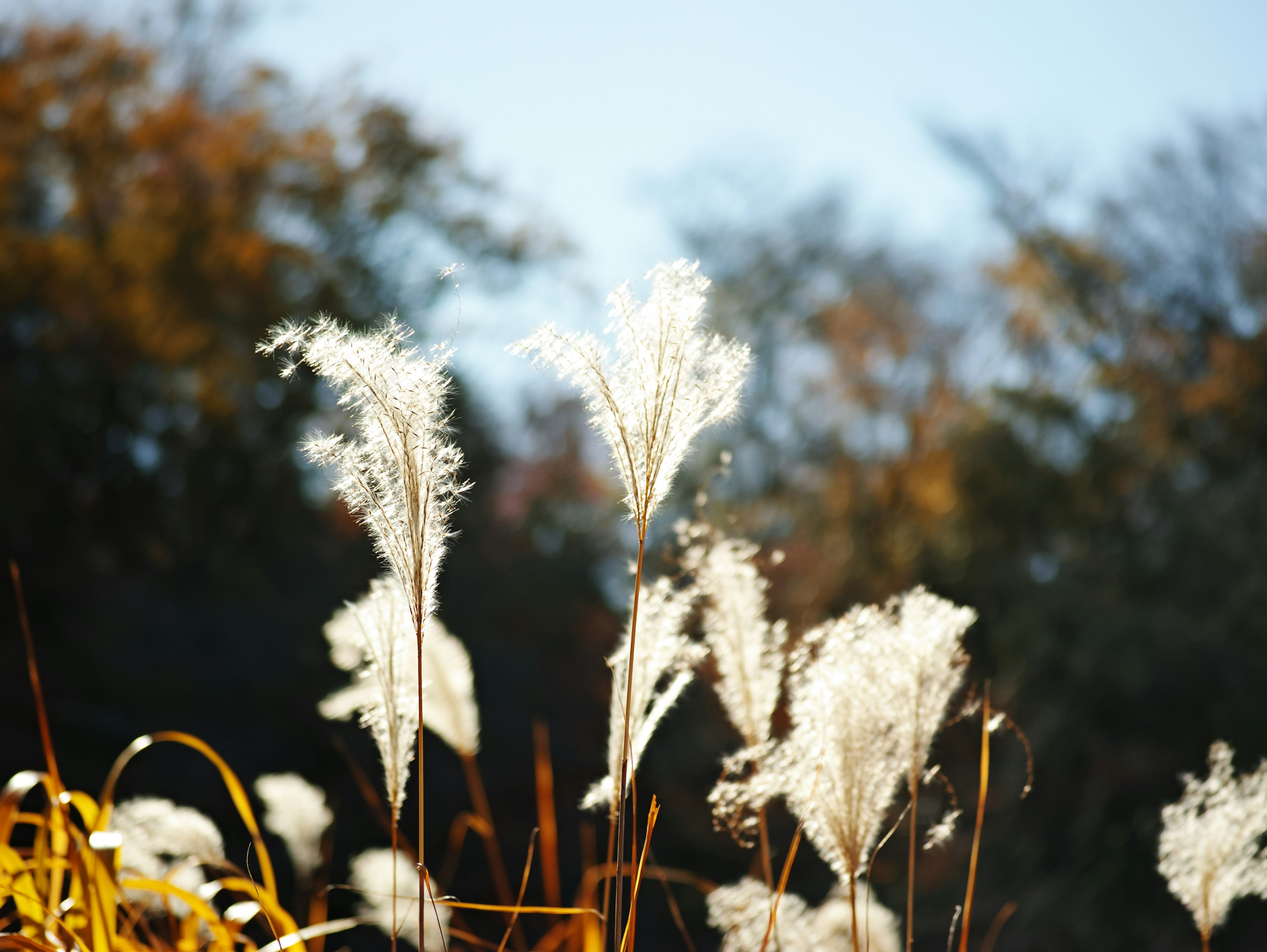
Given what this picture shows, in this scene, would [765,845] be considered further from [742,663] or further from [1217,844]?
[1217,844]

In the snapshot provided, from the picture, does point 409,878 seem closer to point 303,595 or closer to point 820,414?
point 303,595

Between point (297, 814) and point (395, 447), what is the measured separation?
0.88m

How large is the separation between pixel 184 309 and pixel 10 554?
2665mm

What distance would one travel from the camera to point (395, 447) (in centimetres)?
87

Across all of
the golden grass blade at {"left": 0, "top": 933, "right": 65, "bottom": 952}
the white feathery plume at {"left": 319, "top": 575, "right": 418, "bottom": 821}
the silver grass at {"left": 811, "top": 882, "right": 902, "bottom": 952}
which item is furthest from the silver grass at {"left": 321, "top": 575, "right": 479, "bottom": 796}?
the silver grass at {"left": 811, "top": 882, "right": 902, "bottom": 952}

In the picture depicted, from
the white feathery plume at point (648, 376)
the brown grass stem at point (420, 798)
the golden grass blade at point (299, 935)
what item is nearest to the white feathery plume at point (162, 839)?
the golden grass blade at point (299, 935)

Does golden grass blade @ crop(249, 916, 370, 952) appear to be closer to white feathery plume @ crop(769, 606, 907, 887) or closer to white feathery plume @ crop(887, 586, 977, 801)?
white feathery plume @ crop(769, 606, 907, 887)

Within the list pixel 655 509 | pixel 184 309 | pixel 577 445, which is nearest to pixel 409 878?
pixel 655 509

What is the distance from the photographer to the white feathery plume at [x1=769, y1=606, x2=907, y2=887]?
1.03m

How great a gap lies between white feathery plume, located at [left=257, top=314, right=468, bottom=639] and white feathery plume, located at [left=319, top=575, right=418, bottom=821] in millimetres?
69

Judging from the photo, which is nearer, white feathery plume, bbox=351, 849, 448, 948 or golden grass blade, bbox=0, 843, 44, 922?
golden grass blade, bbox=0, 843, 44, 922

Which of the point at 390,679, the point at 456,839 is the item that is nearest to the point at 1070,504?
the point at 456,839

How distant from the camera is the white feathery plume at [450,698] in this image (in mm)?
1356

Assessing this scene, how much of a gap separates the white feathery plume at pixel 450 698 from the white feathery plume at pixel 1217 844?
38.4 inches
